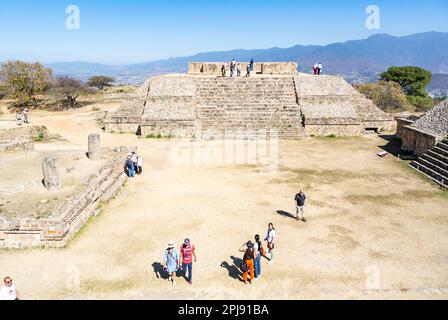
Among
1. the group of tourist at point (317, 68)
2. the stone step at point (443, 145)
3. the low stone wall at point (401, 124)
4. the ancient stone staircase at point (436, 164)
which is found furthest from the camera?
the group of tourist at point (317, 68)

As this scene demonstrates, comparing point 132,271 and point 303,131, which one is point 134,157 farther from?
point 303,131

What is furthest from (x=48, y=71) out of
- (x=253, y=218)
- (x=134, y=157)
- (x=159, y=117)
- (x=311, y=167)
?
(x=253, y=218)

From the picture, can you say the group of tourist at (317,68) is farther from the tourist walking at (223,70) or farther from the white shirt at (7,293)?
the white shirt at (7,293)

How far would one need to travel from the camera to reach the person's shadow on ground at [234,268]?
864 cm

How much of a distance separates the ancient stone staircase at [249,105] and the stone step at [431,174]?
8.32 m

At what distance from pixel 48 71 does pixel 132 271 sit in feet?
108

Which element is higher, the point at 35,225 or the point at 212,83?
the point at 212,83

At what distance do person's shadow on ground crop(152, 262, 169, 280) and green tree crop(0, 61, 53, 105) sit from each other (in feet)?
102

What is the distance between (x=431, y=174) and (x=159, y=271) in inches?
525

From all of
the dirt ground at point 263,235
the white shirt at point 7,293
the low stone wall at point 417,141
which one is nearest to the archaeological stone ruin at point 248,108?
the low stone wall at point 417,141

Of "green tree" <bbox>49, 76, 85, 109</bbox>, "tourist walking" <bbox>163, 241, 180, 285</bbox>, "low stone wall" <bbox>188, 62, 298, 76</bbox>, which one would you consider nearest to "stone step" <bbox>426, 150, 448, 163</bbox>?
"tourist walking" <bbox>163, 241, 180, 285</bbox>

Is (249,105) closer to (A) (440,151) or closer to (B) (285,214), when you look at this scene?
(A) (440,151)

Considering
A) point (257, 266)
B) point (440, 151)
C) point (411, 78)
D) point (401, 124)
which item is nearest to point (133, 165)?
point (257, 266)
